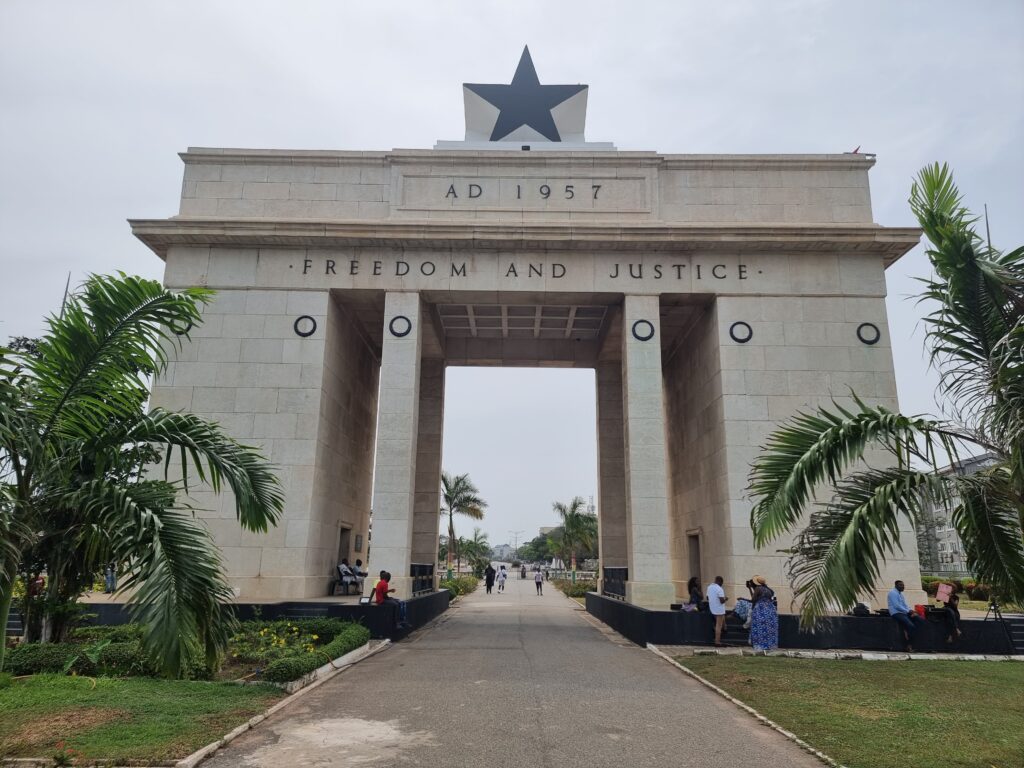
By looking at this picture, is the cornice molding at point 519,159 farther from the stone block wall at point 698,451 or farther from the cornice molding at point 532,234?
the stone block wall at point 698,451

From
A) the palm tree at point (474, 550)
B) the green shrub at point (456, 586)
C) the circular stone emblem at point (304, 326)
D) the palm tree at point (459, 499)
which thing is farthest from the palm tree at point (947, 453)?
the palm tree at point (474, 550)

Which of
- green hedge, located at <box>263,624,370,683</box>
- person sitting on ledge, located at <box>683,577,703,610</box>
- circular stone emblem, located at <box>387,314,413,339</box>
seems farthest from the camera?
circular stone emblem, located at <box>387,314,413,339</box>

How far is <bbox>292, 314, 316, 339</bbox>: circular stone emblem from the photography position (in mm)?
19109

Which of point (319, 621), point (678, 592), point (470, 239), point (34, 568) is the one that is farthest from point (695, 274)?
point (34, 568)

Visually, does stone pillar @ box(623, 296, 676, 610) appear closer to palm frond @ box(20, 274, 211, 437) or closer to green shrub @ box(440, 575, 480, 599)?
palm frond @ box(20, 274, 211, 437)

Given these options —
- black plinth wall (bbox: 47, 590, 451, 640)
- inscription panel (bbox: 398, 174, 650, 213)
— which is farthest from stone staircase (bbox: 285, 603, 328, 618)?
inscription panel (bbox: 398, 174, 650, 213)

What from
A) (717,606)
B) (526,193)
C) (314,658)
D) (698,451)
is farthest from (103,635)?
(698,451)

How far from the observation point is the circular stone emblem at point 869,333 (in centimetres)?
1891

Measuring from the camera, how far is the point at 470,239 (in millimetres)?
19266

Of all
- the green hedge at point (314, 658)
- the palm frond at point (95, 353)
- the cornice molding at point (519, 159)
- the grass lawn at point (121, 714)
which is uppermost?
the cornice molding at point (519, 159)

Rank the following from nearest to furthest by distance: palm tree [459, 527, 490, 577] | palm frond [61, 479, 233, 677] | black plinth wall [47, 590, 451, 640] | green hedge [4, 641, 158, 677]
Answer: palm frond [61, 479, 233, 677] → green hedge [4, 641, 158, 677] → black plinth wall [47, 590, 451, 640] → palm tree [459, 527, 490, 577]

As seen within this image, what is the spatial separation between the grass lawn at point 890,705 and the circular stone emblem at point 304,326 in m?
12.9

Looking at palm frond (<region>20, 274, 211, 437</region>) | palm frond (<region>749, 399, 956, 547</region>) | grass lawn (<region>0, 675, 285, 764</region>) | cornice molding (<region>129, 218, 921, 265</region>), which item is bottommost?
grass lawn (<region>0, 675, 285, 764</region>)

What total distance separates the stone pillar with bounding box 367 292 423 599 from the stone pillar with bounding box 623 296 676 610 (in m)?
6.01
